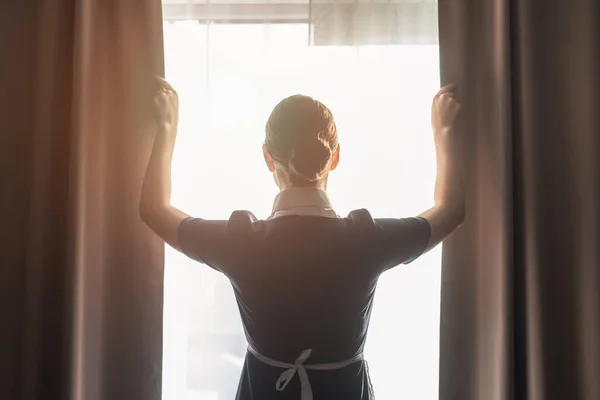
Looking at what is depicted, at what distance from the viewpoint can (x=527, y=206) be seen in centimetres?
108

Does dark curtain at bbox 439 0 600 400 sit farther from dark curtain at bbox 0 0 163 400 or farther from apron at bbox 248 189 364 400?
dark curtain at bbox 0 0 163 400

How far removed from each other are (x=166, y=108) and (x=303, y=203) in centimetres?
41

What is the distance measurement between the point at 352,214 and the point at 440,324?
0.41 m

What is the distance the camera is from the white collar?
0.89 meters

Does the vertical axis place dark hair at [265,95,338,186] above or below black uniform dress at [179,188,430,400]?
above

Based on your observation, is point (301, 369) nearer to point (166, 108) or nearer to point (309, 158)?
point (309, 158)

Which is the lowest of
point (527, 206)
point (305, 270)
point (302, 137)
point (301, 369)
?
point (301, 369)

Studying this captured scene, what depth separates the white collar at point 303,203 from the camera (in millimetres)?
887

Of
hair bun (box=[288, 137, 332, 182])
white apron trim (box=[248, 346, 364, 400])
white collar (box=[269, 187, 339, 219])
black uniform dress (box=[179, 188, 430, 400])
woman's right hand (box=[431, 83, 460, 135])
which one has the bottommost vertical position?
white apron trim (box=[248, 346, 364, 400])

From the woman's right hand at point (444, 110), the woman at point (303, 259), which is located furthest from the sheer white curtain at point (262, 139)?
the woman at point (303, 259)

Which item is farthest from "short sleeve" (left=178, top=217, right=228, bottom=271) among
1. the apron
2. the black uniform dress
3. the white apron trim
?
the white apron trim

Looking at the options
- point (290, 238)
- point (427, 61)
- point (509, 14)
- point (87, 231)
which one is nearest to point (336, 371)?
point (290, 238)

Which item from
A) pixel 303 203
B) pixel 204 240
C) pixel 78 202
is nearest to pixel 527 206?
pixel 303 203

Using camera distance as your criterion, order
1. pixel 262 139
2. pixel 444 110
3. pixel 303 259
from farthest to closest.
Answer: pixel 262 139, pixel 444 110, pixel 303 259
